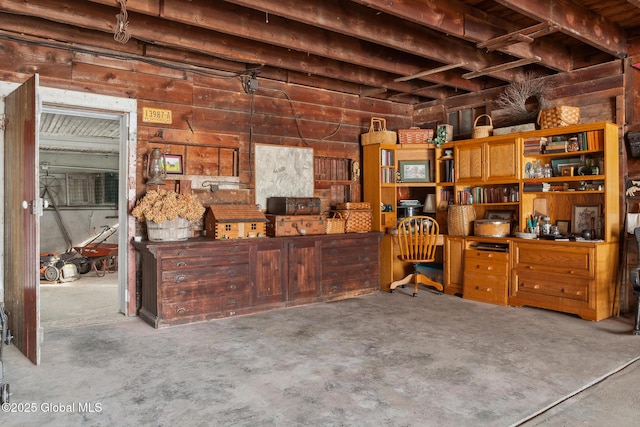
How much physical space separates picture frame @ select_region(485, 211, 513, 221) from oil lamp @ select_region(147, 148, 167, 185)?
162 inches

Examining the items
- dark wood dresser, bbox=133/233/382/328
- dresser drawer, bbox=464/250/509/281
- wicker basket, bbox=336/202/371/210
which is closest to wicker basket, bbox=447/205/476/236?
dresser drawer, bbox=464/250/509/281

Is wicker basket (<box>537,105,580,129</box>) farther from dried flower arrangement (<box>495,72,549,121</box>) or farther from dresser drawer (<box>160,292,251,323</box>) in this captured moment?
dresser drawer (<box>160,292,251,323</box>)

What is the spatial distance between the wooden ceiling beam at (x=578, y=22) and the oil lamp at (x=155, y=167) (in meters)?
3.48

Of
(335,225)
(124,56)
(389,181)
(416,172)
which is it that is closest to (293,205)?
(335,225)

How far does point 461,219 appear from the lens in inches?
234

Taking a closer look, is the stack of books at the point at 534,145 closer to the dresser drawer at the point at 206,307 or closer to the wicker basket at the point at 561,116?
the wicker basket at the point at 561,116

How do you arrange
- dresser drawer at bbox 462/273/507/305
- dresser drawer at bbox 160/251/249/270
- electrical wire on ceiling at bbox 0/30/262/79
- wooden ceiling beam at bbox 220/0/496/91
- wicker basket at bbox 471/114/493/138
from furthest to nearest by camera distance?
wicker basket at bbox 471/114/493/138
dresser drawer at bbox 462/273/507/305
dresser drawer at bbox 160/251/249/270
electrical wire on ceiling at bbox 0/30/262/79
wooden ceiling beam at bbox 220/0/496/91

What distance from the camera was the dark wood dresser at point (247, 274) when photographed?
4.50m

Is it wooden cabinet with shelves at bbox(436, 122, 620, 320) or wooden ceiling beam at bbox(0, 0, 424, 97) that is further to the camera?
wooden cabinet with shelves at bbox(436, 122, 620, 320)

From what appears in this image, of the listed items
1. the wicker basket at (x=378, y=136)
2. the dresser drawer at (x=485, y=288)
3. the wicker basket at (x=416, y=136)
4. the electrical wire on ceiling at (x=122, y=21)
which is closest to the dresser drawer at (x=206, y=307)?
the electrical wire on ceiling at (x=122, y=21)

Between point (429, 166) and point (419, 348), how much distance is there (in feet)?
10.9

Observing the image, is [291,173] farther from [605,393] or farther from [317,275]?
[605,393]

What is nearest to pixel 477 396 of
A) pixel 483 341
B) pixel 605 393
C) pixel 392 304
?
pixel 605 393

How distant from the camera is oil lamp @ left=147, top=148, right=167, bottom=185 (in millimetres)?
4797
